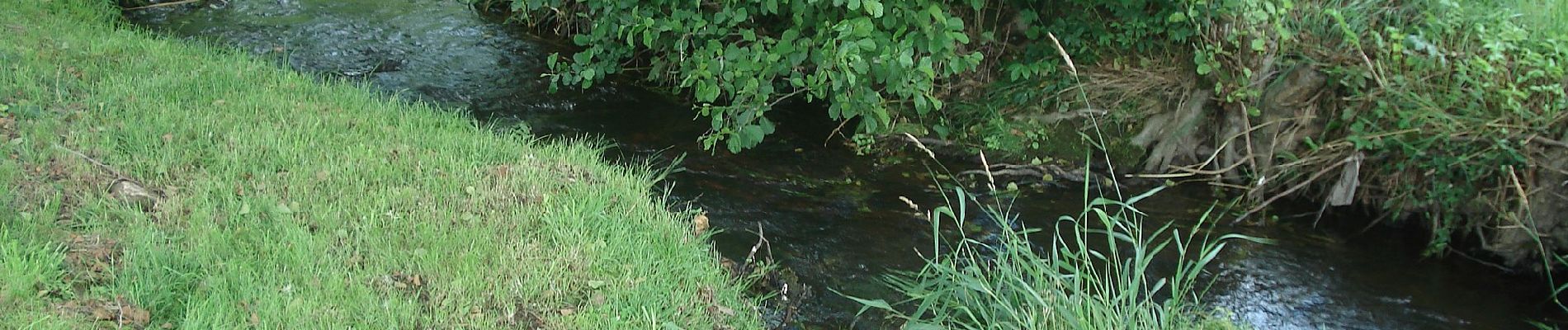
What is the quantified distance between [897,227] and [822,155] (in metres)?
1.34

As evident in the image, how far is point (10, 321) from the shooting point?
11.0 feet

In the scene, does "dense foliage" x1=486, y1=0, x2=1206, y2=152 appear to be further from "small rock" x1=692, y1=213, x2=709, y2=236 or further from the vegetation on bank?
"small rock" x1=692, y1=213, x2=709, y2=236

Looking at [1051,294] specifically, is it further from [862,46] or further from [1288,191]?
[1288,191]

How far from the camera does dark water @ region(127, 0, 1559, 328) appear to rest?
4848 millimetres

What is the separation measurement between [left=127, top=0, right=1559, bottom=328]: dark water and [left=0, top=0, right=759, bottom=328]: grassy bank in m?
0.50

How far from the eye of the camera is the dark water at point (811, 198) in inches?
191

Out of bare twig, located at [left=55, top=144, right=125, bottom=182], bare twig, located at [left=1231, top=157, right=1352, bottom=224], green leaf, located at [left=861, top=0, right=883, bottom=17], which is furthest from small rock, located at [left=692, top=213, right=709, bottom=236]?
bare twig, located at [left=1231, top=157, right=1352, bottom=224]

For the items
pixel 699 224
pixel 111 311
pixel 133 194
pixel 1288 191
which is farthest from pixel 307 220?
pixel 1288 191

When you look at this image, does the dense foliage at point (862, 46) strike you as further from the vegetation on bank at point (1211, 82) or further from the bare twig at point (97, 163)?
the bare twig at point (97, 163)

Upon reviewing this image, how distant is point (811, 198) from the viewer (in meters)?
5.84

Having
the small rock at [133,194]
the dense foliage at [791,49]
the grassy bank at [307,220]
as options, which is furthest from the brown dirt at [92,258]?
the dense foliage at [791,49]

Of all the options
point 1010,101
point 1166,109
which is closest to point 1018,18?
point 1010,101

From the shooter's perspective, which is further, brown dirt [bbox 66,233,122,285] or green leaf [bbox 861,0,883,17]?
green leaf [bbox 861,0,883,17]

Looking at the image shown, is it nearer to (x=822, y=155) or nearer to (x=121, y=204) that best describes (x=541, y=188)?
(x=121, y=204)
